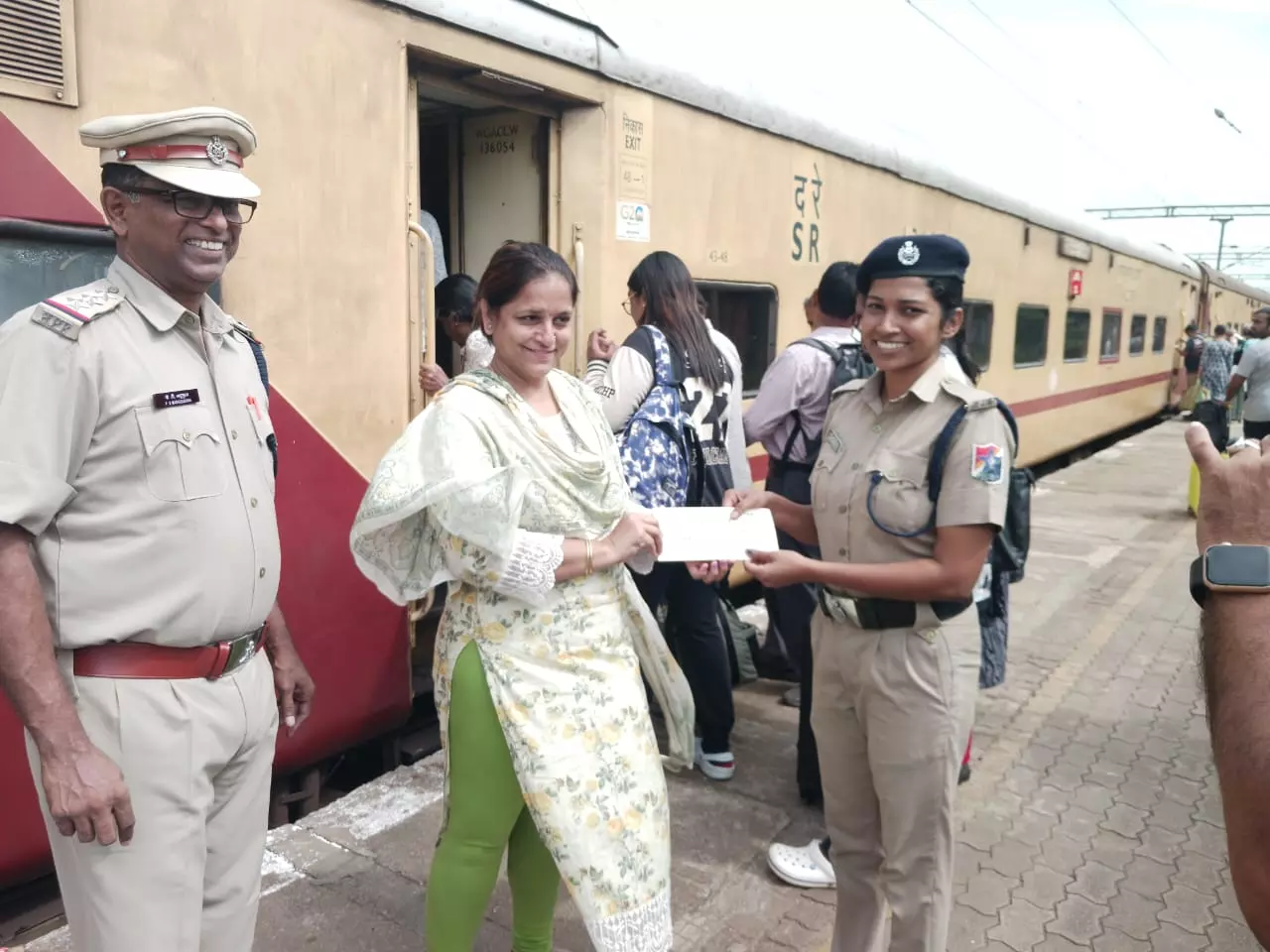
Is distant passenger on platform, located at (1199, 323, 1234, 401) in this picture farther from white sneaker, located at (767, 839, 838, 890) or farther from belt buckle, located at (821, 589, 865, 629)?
belt buckle, located at (821, 589, 865, 629)

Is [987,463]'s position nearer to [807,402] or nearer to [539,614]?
[539,614]

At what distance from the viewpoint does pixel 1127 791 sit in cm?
350

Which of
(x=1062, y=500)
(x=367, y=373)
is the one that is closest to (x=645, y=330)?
(x=367, y=373)

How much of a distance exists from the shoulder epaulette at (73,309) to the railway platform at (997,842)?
170 cm

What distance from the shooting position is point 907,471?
6.44 ft

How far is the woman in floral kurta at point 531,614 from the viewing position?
182cm

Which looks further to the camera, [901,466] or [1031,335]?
[1031,335]

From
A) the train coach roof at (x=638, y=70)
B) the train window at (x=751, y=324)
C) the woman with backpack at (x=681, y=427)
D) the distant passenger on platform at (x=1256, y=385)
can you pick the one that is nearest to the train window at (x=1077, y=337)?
the distant passenger on platform at (x=1256, y=385)

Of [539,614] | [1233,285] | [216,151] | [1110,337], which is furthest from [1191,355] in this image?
[216,151]

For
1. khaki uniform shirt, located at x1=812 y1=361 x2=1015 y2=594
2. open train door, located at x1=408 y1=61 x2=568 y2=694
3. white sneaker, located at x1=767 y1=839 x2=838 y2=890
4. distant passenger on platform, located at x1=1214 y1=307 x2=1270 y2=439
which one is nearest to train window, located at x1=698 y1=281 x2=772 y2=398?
open train door, located at x1=408 y1=61 x2=568 y2=694

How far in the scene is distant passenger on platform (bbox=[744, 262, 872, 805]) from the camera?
315 cm

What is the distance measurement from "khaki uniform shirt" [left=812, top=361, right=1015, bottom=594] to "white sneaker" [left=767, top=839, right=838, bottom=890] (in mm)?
1142

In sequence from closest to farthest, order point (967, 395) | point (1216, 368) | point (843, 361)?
point (967, 395), point (843, 361), point (1216, 368)

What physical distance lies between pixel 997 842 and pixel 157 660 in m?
2.62
